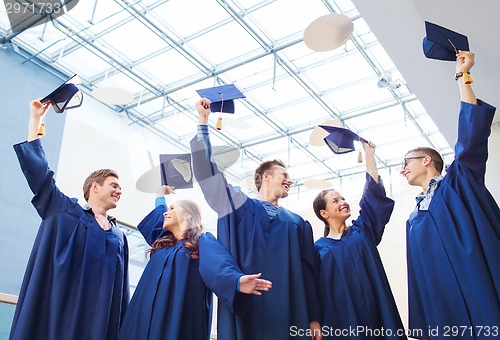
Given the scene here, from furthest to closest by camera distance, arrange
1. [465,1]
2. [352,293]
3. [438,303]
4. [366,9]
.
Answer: [366,9] < [465,1] < [352,293] < [438,303]

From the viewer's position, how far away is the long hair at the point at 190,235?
2.56 metres

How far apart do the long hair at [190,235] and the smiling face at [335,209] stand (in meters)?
0.76

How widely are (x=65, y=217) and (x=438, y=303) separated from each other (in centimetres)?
186

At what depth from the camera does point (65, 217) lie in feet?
8.19

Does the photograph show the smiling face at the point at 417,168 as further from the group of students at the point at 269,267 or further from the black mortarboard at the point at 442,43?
the black mortarboard at the point at 442,43

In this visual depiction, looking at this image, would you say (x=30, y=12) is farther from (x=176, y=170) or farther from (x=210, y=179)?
(x=210, y=179)

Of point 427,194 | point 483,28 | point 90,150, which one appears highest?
point 90,150

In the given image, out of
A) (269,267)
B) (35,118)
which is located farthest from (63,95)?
(269,267)

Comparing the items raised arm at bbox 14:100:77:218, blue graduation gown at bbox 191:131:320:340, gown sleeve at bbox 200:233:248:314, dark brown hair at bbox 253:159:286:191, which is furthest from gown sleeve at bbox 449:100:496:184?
raised arm at bbox 14:100:77:218

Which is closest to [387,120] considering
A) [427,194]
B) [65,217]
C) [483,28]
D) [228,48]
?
[228,48]

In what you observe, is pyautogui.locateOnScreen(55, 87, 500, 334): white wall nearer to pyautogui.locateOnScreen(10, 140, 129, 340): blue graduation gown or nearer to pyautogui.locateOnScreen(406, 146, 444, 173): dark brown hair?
pyautogui.locateOnScreen(10, 140, 129, 340): blue graduation gown

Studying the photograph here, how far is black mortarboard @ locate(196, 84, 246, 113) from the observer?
2.57 meters

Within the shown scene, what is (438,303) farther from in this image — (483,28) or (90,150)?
(90,150)

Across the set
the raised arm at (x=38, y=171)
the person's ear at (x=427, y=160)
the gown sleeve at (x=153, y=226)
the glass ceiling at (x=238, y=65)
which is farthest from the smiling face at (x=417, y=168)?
the glass ceiling at (x=238, y=65)
